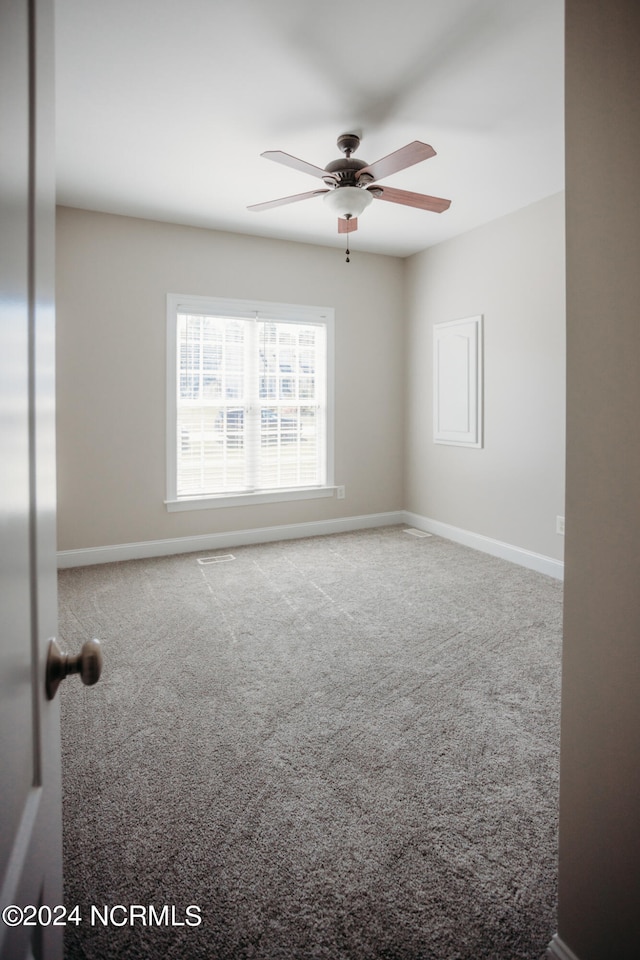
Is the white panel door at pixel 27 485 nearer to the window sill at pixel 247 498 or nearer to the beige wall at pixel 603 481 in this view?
the beige wall at pixel 603 481

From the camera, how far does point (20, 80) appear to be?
591 millimetres

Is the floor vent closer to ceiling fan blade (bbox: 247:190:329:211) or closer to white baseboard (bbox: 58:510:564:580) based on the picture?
white baseboard (bbox: 58:510:564:580)

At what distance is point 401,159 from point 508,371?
7.46 feet

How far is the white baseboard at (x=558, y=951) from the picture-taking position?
114 cm

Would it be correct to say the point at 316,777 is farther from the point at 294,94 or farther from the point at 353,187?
the point at 294,94

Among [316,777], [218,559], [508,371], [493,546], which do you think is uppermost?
[508,371]

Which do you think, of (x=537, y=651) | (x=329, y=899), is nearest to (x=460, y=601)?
(x=537, y=651)

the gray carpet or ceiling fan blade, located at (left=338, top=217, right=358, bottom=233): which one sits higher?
ceiling fan blade, located at (left=338, top=217, right=358, bottom=233)

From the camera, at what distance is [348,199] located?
2996 mm

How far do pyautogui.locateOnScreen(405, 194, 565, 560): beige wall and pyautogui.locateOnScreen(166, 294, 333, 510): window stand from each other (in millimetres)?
1096

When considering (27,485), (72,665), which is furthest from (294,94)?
(72,665)

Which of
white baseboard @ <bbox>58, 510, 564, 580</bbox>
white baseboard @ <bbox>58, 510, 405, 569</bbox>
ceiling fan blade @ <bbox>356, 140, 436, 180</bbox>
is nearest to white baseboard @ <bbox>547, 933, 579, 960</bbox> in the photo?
ceiling fan blade @ <bbox>356, 140, 436, 180</bbox>

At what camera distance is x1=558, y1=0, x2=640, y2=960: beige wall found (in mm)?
943

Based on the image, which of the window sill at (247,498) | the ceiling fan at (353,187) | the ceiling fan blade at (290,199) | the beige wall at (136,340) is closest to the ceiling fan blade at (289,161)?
the ceiling fan at (353,187)
